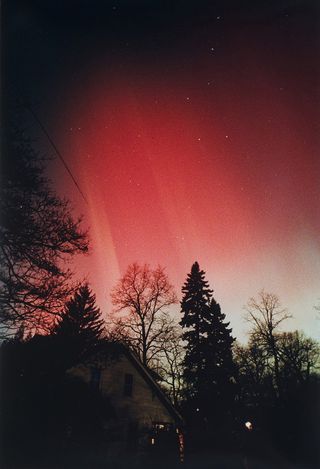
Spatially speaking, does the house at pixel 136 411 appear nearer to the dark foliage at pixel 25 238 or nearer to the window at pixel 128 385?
the window at pixel 128 385

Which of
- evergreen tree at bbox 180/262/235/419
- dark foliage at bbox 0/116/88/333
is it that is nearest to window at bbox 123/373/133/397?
evergreen tree at bbox 180/262/235/419

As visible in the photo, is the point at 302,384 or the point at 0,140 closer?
the point at 0,140

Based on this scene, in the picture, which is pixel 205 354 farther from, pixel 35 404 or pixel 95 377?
pixel 35 404

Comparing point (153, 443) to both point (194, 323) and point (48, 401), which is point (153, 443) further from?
point (48, 401)

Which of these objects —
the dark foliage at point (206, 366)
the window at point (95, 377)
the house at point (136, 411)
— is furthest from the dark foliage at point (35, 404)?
the dark foliage at point (206, 366)

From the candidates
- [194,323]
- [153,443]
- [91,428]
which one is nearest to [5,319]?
[91,428]

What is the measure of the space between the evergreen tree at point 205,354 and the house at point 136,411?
3795 millimetres

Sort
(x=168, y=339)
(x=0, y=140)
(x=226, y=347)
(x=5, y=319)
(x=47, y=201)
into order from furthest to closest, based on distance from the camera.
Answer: (x=226, y=347) → (x=168, y=339) → (x=47, y=201) → (x=5, y=319) → (x=0, y=140)

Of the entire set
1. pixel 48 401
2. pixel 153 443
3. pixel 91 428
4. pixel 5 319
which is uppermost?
pixel 5 319

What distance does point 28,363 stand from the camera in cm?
952

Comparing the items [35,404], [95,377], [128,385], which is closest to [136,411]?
[128,385]

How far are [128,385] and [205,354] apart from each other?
847 centimetres

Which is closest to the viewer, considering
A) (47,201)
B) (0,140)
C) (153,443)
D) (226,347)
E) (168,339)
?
(0,140)

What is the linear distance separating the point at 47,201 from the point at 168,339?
18886 millimetres
